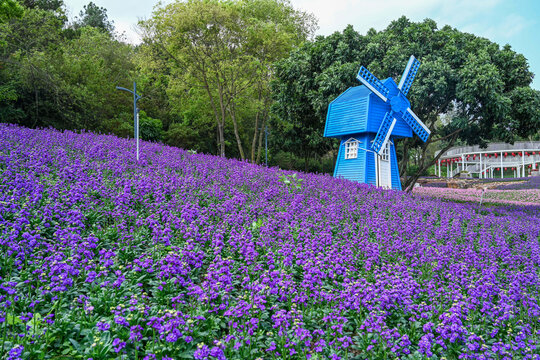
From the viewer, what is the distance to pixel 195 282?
18.0 ft

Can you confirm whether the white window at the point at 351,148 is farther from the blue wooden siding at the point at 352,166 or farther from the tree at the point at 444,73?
the tree at the point at 444,73

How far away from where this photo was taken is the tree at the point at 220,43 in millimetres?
26844

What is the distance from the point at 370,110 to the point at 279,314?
18.1 metres

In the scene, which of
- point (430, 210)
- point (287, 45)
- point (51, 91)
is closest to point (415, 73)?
point (430, 210)

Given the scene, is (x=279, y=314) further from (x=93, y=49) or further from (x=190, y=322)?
(x=93, y=49)

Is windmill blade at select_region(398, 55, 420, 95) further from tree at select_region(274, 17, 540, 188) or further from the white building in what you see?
the white building

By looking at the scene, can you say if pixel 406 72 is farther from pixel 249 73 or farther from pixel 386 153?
pixel 249 73

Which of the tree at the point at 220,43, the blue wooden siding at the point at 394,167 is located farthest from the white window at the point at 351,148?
the tree at the point at 220,43

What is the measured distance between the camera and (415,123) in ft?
71.0

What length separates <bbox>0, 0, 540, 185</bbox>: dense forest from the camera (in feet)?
67.4

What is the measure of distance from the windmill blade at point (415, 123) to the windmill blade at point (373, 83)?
189 centimetres

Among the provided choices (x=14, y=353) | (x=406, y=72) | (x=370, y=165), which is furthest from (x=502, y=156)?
(x=14, y=353)

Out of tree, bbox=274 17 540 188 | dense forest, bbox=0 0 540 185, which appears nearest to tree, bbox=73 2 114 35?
dense forest, bbox=0 0 540 185

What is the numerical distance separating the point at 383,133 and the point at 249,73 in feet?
51.0
